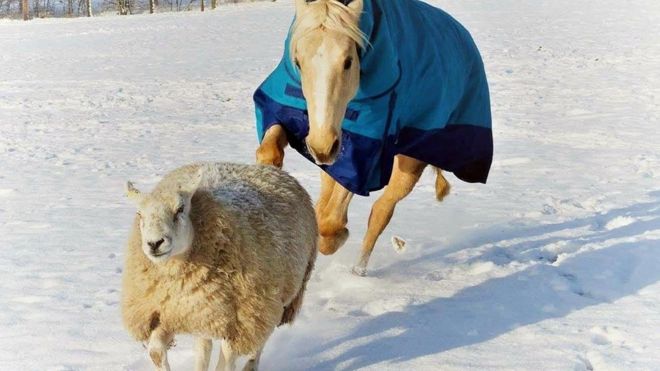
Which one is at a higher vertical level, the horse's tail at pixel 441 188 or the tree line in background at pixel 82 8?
the horse's tail at pixel 441 188

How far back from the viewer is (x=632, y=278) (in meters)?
4.91

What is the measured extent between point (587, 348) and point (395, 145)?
5.26 feet

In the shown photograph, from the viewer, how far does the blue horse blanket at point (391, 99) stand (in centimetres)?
411

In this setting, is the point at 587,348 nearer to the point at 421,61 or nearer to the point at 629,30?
the point at 421,61

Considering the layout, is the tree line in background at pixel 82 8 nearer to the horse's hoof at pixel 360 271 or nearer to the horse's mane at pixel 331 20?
the horse's hoof at pixel 360 271

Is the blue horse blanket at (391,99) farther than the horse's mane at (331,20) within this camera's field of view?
Yes

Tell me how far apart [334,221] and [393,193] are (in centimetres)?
55

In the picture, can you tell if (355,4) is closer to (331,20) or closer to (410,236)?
(331,20)

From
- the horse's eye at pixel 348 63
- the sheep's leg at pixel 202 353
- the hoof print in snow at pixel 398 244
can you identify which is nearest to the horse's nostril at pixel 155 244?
the sheep's leg at pixel 202 353

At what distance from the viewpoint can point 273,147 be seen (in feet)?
14.3

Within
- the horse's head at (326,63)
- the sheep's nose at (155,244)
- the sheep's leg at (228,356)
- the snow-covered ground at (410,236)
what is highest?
the horse's head at (326,63)

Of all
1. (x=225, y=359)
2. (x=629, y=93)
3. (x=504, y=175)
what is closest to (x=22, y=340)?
(x=225, y=359)

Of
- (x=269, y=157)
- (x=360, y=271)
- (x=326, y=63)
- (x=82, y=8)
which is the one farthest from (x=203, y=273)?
(x=82, y=8)

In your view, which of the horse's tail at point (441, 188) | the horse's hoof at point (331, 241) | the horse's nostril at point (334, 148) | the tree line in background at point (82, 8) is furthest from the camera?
the tree line in background at point (82, 8)
